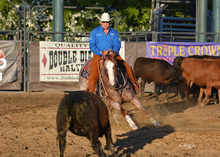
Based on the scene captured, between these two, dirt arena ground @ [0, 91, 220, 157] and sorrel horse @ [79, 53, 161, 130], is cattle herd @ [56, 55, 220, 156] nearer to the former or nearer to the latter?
dirt arena ground @ [0, 91, 220, 157]

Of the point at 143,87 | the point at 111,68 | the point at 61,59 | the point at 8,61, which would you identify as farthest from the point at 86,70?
the point at 8,61

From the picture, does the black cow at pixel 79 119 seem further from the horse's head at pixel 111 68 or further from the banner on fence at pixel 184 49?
the banner on fence at pixel 184 49

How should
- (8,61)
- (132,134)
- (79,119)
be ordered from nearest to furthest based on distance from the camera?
(79,119), (132,134), (8,61)

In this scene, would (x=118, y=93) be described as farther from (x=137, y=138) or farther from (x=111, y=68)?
(x=137, y=138)

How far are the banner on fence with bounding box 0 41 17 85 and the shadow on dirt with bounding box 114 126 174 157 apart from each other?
28.1 feet

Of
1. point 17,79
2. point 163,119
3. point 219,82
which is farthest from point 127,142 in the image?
point 17,79

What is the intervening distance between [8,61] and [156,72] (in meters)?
5.94

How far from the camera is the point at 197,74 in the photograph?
13180 mm

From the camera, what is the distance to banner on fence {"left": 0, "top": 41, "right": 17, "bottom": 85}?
611 inches

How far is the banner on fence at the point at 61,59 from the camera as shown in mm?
15633

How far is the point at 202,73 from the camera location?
42.7ft

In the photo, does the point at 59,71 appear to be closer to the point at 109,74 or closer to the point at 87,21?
the point at 109,74

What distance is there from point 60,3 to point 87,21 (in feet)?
32.5

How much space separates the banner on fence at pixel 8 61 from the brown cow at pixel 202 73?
22.1 feet
